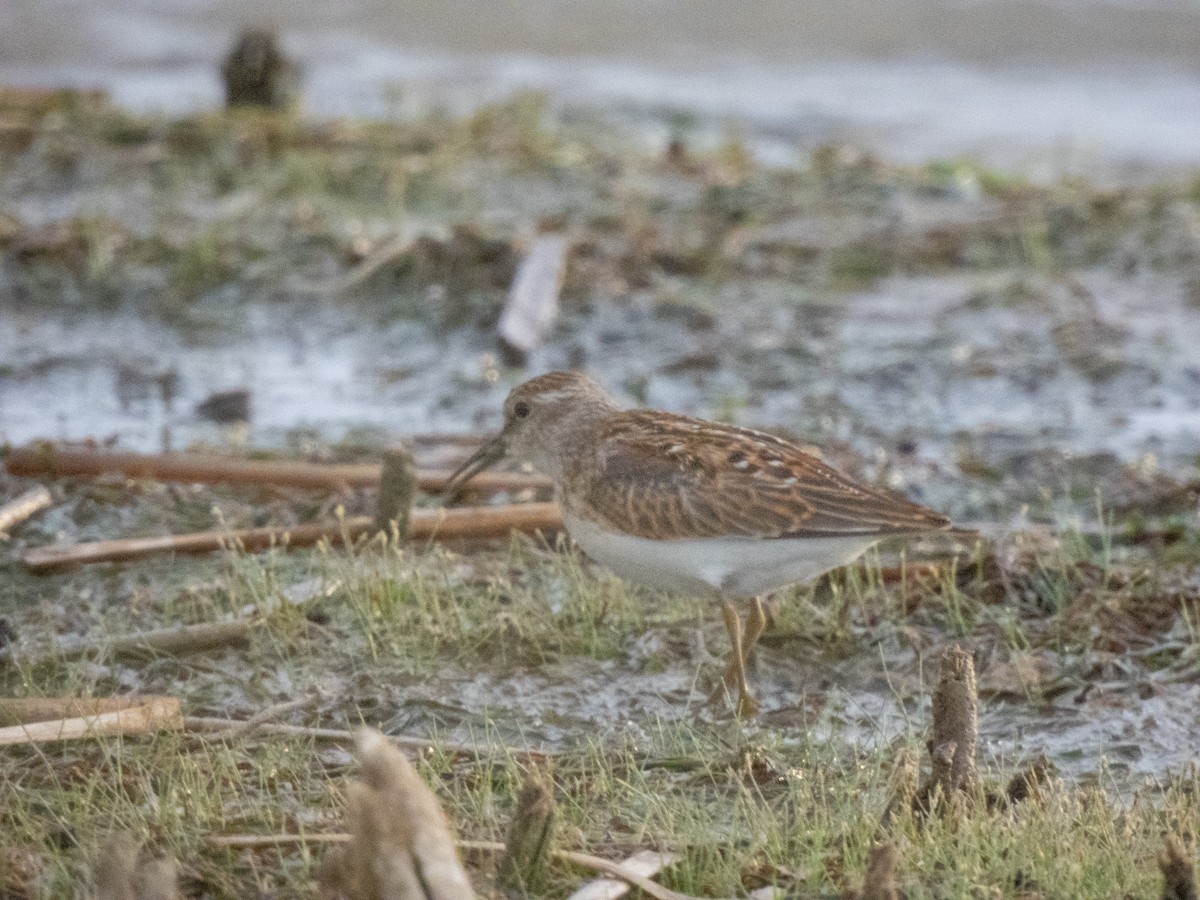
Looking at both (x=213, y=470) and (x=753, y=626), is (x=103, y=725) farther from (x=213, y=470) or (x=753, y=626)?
(x=213, y=470)

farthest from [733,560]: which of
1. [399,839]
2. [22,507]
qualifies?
[22,507]

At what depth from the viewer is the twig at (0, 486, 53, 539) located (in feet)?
23.5

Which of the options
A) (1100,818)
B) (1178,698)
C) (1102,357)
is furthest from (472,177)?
(1100,818)

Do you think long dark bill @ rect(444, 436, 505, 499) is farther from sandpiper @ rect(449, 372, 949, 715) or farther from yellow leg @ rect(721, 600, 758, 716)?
yellow leg @ rect(721, 600, 758, 716)

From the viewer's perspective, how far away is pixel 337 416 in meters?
8.97

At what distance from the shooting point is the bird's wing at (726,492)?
18.5ft

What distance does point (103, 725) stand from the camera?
5.36m

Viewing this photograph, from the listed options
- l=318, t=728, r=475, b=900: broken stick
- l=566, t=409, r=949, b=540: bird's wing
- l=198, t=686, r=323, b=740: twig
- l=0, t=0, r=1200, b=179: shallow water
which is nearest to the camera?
l=318, t=728, r=475, b=900: broken stick

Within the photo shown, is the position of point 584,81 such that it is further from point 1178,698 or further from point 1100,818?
point 1100,818

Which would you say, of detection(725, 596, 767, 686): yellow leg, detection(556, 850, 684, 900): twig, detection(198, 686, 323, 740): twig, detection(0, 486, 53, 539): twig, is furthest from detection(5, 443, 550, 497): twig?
detection(556, 850, 684, 900): twig

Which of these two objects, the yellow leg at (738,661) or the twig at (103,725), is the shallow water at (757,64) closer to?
the yellow leg at (738,661)

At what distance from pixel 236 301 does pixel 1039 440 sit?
465cm

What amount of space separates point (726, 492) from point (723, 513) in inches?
2.9

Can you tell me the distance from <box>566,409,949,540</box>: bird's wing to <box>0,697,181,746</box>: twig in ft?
4.85
